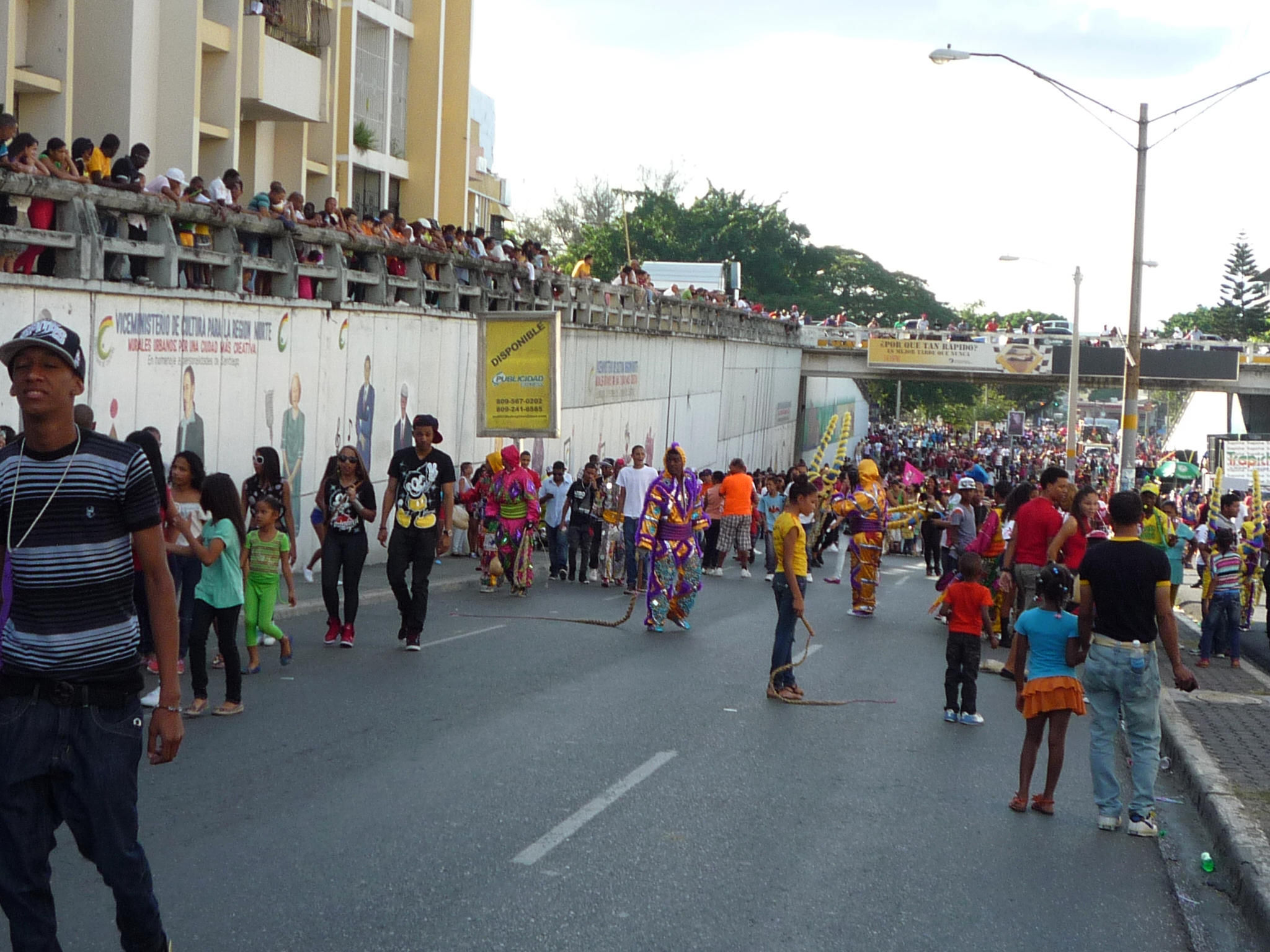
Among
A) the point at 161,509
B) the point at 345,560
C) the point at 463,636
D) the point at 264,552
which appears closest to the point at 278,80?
the point at 463,636

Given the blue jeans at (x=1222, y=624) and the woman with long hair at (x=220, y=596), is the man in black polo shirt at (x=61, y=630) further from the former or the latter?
the blue jeans at (x=1222, y=624)

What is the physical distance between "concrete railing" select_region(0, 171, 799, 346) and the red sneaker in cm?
414

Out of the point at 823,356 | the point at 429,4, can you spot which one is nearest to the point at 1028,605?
the point at 429,4

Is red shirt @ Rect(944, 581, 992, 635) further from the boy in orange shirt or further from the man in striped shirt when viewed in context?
the man in striped shirt

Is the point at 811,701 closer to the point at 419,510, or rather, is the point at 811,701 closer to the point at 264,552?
the point at 419,510

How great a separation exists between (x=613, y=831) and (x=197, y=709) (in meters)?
3.29

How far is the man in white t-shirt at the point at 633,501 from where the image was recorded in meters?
19.0

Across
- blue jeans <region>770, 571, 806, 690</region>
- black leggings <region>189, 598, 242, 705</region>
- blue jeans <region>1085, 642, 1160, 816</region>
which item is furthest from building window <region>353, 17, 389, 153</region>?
blue jeans <region>1085, 642, 1160, 816</region>

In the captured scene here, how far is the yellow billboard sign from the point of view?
20359 mm

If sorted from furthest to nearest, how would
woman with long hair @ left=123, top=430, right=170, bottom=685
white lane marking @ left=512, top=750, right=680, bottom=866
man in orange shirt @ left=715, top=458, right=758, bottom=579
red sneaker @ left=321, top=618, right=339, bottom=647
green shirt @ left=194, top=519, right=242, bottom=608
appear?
man in orange shirt @ left=715, top=458, right=758, bottom=579
red sneaker @ left=321, top=618, right=339, bottom=647
green shirt @ left=194, top=519, right=242, bottom=608
woman with long hair @ left=123, top=430, right=170, bottom=685
white lane marking @ left=512, top=750, right=680, bottom=866

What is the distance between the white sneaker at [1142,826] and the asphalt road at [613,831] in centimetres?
10

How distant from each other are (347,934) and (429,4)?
32.6m

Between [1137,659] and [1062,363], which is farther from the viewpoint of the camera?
[1062,363]

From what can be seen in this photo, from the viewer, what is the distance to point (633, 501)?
19047 mm
